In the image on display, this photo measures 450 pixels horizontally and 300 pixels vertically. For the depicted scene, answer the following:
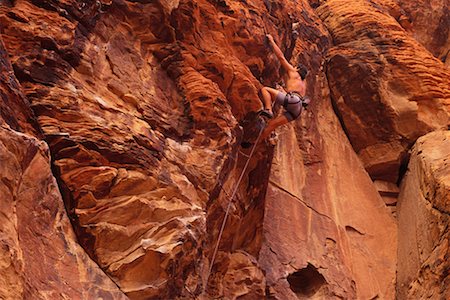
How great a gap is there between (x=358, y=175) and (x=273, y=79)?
3421 mm

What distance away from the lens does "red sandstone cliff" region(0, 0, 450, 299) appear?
246 inches

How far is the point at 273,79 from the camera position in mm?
11320

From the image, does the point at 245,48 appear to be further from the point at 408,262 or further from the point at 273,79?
the point at 408,262

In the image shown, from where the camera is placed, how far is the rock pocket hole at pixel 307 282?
1100 centimetres

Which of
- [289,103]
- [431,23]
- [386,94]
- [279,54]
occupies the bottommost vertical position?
[386,94]

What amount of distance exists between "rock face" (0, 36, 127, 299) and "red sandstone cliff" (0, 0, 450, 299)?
0.05 feet

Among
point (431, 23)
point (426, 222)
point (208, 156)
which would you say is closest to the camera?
point (208, 156)

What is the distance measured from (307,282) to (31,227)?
6618 millimetres

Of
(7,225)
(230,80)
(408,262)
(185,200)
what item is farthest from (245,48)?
(7,225)

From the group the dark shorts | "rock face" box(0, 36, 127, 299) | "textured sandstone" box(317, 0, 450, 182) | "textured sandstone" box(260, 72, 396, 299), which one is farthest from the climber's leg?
"rock face" box(0, 36, 127, 299)

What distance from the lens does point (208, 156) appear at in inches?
328

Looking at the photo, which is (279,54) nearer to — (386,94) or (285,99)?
(285,99)

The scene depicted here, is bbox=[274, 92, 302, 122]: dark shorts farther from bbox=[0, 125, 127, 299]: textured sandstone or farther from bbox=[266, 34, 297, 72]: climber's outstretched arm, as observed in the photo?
bbox=[0, 125, 127, 299]: textured sandstone

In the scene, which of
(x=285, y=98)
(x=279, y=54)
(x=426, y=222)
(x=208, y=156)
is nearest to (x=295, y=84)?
(x=279, y=54)
